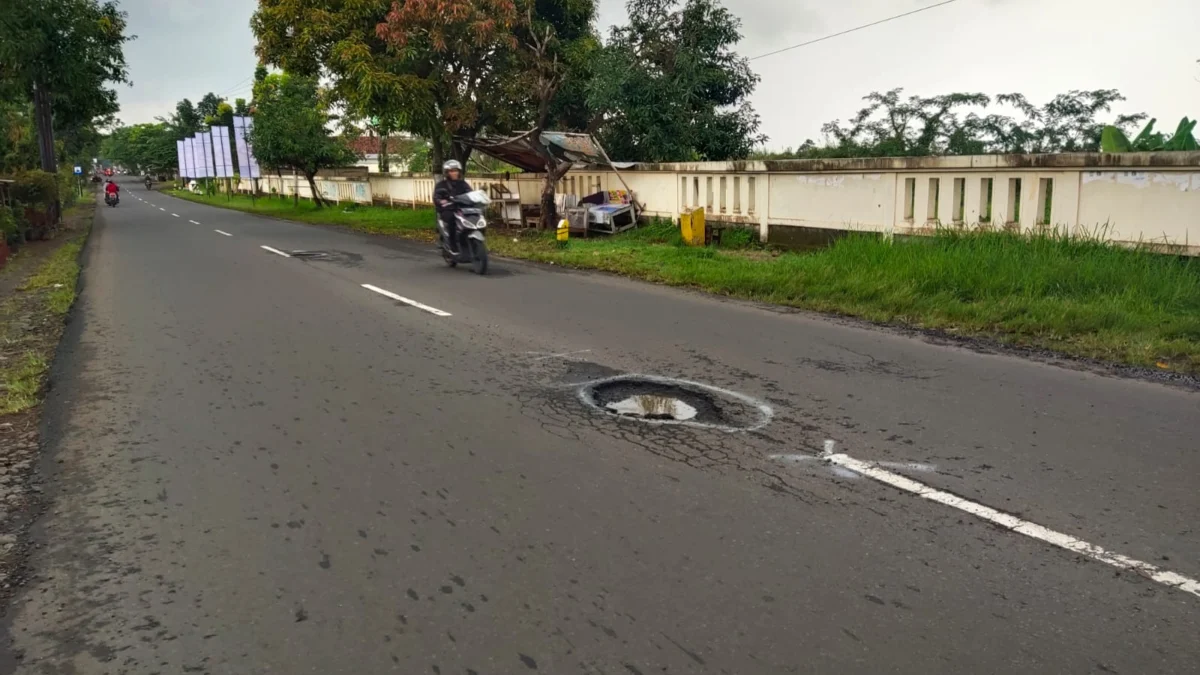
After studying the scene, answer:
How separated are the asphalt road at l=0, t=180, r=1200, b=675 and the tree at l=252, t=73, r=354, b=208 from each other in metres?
33.6

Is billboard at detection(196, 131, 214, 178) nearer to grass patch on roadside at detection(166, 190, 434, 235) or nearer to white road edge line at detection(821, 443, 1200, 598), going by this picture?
grass patch on roadside at detection(166, 190, 434, 235)

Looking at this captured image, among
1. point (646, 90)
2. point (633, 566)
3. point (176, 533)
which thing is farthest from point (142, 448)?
point (646, 90)

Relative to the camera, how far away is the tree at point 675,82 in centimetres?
1805

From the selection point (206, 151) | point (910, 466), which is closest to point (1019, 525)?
point (910, 466)

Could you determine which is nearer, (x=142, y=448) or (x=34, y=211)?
(x=142, y=448)

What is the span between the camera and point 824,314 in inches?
372

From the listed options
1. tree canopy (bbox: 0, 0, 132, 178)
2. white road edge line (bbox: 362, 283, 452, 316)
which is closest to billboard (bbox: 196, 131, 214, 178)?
tree canopy (bbox: 0, 0, 132, 178)

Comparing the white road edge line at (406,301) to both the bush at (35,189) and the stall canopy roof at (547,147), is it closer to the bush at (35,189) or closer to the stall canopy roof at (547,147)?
the stall canopy roof at (547,147)

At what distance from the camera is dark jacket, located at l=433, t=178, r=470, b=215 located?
43.8ft

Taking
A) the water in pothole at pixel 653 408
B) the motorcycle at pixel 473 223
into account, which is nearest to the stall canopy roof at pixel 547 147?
the motorcycle at pixel 473 223

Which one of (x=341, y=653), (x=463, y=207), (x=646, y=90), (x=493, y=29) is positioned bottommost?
(x=341, y=653)

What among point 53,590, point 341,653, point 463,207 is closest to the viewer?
point 341,653

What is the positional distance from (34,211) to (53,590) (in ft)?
75.3

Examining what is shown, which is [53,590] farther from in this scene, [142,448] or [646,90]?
[646,90]
